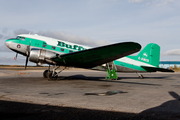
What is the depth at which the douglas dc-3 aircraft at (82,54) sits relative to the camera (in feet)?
40.3

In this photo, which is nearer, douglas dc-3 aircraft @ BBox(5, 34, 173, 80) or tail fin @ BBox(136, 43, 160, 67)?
douglas dc-3 aircraft @ BBox(5, 34, 173, 80)

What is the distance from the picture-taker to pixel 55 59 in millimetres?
14062

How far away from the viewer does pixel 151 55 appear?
18.4 m

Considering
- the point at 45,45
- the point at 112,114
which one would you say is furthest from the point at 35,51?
the point at 112,114

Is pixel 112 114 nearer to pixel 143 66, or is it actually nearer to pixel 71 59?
pixel 71 59

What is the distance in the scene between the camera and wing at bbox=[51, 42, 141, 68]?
36.4ft

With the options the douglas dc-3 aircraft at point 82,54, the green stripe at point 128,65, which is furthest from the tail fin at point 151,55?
the green stripe at point 128,65

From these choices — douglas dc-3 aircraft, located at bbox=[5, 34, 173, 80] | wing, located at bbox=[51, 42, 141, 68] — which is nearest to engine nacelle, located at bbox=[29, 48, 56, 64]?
douglas dc-3 aircraft, located at bbox=[5, 34, 173, 80]

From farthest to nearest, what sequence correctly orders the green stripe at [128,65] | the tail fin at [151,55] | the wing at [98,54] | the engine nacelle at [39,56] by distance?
the tail fin at [151,55]
the green stripe at [128,65]
the engine nacelle at [39,56]
the wing at [98,54]

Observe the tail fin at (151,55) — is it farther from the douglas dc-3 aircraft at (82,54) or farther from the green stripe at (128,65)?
the green stripe at (128,65)

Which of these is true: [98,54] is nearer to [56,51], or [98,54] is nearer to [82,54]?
[82,54]

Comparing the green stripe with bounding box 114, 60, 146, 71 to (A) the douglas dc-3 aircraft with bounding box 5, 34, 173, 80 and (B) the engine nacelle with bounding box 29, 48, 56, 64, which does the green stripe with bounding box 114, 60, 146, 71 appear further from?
(B) the engine nacelle with bounding box 29, 48, 56, 64

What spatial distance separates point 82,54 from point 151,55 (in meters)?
9.95

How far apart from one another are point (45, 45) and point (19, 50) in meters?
2.60
